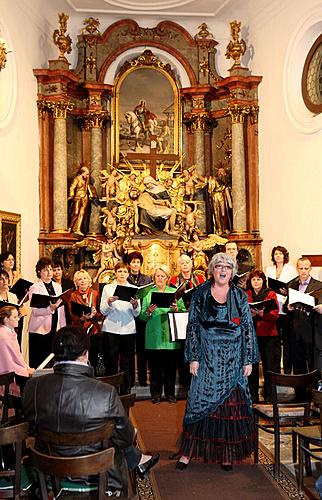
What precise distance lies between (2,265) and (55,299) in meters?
1.39

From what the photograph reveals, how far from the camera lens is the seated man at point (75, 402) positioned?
140 inches

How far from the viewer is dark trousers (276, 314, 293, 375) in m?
8.73

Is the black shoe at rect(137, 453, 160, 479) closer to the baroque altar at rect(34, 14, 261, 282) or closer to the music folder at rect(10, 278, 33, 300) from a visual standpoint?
the music folder at rect(10, 278, 33, 300)

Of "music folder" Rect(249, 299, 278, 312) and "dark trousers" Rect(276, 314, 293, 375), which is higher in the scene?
"music folder" Rect(249, 299, 278, 312)

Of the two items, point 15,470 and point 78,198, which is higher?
point 78,198

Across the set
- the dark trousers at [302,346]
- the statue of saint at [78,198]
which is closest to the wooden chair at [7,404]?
the dark trousers at [302,346]

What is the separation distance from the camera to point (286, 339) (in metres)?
8.83

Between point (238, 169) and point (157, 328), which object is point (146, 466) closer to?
point (157, 328)

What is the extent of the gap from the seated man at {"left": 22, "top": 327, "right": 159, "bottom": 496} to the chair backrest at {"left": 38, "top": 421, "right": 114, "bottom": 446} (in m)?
0.13

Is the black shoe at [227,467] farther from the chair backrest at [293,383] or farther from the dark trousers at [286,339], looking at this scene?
the dark trousers at [286,339]

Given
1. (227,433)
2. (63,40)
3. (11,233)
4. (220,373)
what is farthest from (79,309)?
(63,40)

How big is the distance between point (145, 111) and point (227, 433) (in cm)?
1038

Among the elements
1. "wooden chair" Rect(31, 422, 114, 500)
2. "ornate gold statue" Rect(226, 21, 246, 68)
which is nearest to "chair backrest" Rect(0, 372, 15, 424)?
"wooden chair" Rect(31, 422, 114, 500)

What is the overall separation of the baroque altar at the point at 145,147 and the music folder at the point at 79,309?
168 inches
